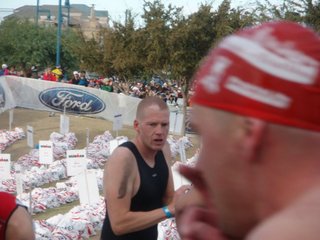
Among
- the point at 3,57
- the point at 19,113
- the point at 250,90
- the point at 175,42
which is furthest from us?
the point at 3,57

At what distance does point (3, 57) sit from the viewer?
49781 millimetres

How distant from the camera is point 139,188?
3.75m

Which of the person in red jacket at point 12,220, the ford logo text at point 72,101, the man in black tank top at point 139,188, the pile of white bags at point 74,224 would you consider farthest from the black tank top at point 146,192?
the ford logo text at point 72,101

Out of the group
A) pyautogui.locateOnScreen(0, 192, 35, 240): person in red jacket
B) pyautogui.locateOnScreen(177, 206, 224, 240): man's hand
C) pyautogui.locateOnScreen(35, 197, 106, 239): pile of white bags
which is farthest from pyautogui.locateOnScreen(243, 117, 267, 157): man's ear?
pyautogui.locateOnScreen(35, 197, 106, 239): pile of white bags

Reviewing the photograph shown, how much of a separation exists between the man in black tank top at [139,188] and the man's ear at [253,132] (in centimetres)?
257

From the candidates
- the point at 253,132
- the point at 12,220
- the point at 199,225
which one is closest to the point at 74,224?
the point at 12,220

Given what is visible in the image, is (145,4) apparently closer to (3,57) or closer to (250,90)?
(250,90)

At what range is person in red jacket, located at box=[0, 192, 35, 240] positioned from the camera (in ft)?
8.48

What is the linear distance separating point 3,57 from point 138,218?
47976 millimetres

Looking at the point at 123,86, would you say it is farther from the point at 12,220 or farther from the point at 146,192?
the point at 12,220

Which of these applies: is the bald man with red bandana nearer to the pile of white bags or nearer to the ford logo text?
the pile of white bags

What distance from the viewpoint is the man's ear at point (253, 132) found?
0.94 meters

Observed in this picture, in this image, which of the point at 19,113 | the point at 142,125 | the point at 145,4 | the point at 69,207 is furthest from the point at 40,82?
the point at 142,125

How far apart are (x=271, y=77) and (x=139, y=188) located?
284 centimetres
